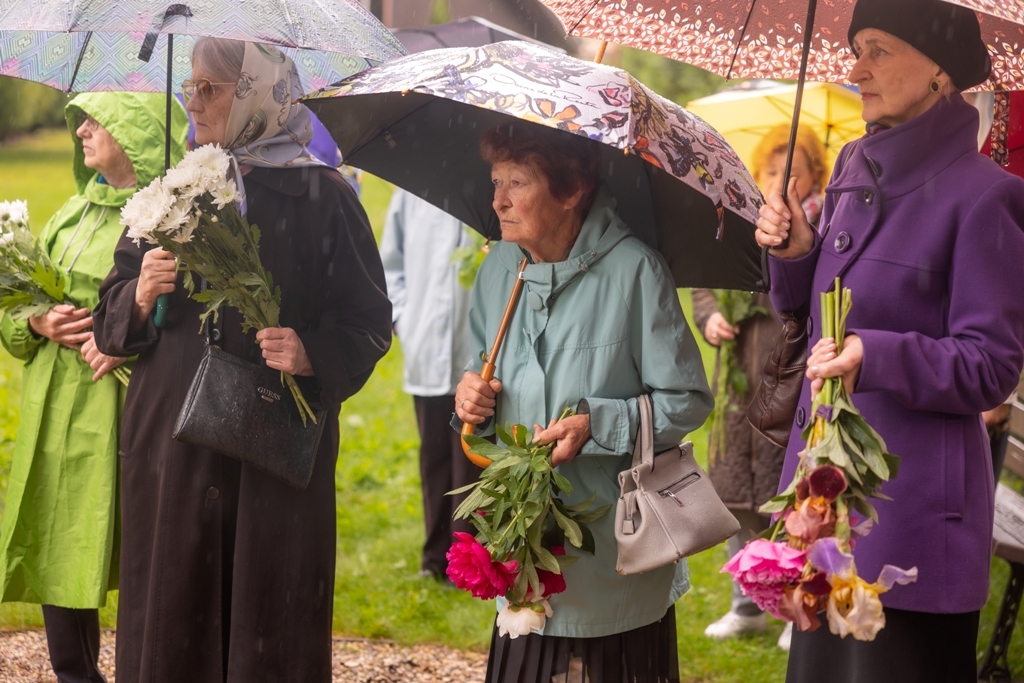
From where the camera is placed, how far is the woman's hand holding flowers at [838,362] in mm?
2693

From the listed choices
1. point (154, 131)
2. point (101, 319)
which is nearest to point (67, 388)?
point (101, 319)

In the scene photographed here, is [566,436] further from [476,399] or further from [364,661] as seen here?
[364,661]

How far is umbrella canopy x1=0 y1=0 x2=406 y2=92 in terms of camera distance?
3092mm

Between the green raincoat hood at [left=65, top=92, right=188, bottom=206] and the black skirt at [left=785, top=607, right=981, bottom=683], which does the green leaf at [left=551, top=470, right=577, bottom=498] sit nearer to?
the black skirt at [left=785, top=607, right=981, bottom=683]

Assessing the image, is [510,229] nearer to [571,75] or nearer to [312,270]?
[571,75]

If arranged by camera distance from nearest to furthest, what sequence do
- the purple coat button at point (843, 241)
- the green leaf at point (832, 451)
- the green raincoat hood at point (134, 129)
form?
the green leaf at point (832, 451), the purple coat button at point (843, 241), the green raincoat hood at point (134, 129)

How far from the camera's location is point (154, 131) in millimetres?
4137

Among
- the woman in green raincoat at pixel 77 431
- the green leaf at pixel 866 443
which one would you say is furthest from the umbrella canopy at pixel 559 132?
the woman in green raincoat at pixel 77 431

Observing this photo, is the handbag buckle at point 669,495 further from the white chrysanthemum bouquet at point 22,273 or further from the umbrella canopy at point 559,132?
the white chrysanthemum bouquet at point 22,273

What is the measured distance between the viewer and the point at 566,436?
2.97 metres

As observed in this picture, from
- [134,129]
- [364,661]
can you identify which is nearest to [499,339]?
[134,129]

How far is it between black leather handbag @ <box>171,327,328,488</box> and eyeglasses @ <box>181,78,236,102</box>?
2.52 feet

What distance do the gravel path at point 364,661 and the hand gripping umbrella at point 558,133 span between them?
7.15ft

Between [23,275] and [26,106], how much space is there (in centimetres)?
1586
